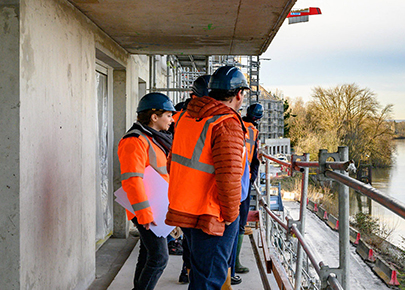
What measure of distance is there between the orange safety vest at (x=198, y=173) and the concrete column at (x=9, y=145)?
1077 mm

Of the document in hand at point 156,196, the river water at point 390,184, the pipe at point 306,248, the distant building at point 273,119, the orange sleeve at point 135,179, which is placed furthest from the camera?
the distant building at point 273,119

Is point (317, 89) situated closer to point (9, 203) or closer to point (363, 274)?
point (363, 274)

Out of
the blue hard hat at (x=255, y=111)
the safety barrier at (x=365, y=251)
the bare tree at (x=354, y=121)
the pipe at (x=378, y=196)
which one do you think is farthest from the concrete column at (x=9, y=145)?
the bare tree at (x=354, y=121)

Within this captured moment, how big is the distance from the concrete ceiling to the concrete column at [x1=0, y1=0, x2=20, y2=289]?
1031 mm

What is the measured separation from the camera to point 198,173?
203cm

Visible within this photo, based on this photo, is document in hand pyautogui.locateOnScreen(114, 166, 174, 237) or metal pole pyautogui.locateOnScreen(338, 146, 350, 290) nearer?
metal pole pyautogui.locateOnScreen(338, 146, 350, 290)

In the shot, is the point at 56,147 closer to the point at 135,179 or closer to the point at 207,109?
the point at 135,179

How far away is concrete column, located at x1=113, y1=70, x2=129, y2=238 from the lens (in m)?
5.47

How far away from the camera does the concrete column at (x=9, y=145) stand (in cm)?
234

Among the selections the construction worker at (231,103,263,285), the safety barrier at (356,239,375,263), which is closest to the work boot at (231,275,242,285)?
the construction worker at (231,103,263,285)

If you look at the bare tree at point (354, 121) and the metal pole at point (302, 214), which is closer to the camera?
the metal pole at point (302, 214)

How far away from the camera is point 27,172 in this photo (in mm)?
2455

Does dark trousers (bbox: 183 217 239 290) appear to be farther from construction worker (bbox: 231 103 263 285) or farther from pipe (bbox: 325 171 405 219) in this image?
construction worker (bbox: 231 103 263 285)

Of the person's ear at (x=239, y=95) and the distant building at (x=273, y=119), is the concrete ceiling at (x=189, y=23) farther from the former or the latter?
the distant building at (x=273, y=119)
